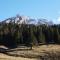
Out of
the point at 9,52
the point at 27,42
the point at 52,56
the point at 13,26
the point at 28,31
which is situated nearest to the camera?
the point at 52,56

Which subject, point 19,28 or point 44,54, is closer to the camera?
point 44,54

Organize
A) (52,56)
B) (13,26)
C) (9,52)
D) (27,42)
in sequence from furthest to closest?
(13,26) → (27,42) → (9,52) → (52,56)

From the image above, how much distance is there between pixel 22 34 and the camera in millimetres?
86500

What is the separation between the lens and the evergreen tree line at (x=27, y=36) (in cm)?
8256

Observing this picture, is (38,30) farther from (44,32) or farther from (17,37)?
(17,37)

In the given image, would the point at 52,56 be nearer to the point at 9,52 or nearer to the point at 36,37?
the point at 9,52

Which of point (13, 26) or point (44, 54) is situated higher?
point (13, 26)

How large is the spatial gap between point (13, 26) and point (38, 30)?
950cm

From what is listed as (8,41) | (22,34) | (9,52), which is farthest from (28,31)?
(9,52)

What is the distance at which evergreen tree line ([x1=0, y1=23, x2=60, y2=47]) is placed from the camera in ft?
271

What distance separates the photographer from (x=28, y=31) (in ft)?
284

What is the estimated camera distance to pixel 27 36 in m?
84.1

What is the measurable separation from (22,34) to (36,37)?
4.87 meters

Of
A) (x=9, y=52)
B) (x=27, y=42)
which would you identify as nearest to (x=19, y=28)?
(x=27, y=42)
